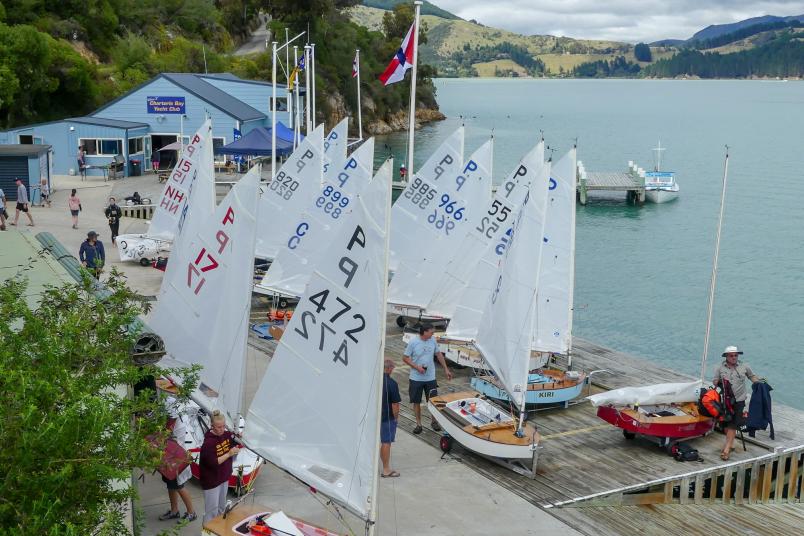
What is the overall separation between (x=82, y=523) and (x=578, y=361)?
1434 cm

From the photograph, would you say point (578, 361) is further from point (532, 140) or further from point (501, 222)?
point (532, 140)

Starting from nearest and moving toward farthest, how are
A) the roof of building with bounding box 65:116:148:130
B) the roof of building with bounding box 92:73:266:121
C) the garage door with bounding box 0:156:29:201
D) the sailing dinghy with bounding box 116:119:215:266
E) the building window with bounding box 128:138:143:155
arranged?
the sailing dinghy with bounding box 116:119:215:266, the garage door with bounding box 0:156:29:201, the roof of building with bounding box 65:116:148:130, the building window with bounding box 128:138:143:155, the roof of building with bounding box 92:73:266:121

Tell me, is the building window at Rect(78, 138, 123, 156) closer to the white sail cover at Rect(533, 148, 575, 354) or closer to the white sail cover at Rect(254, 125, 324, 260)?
the white sail cover at Rect(254, 125, 324, 260)

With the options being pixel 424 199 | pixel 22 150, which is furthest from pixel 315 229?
pixel 22 150

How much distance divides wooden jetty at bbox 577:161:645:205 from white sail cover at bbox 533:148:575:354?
40.5 metres

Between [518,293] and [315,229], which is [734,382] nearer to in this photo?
[518,293]

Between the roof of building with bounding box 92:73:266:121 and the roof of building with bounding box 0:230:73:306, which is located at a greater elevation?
the roof of building with bounding box 92:73:266:121

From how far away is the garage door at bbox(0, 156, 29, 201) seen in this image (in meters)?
35.1

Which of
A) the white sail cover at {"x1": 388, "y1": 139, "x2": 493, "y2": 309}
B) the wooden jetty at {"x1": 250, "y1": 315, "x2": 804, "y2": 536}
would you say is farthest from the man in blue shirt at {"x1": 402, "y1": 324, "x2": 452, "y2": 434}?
the white sail cover at {"x1": 388, "y1": 139, "x2": 493, "y2": 309}

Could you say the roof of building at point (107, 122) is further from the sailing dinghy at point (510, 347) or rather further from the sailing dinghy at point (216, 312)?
the sailing dinghy at point (510, 347)

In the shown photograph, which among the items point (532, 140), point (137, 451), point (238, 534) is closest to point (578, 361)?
point (238, 534)

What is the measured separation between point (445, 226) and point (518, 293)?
721 cm

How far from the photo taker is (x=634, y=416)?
14.5 metres

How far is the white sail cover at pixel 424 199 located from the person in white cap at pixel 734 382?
880cm
